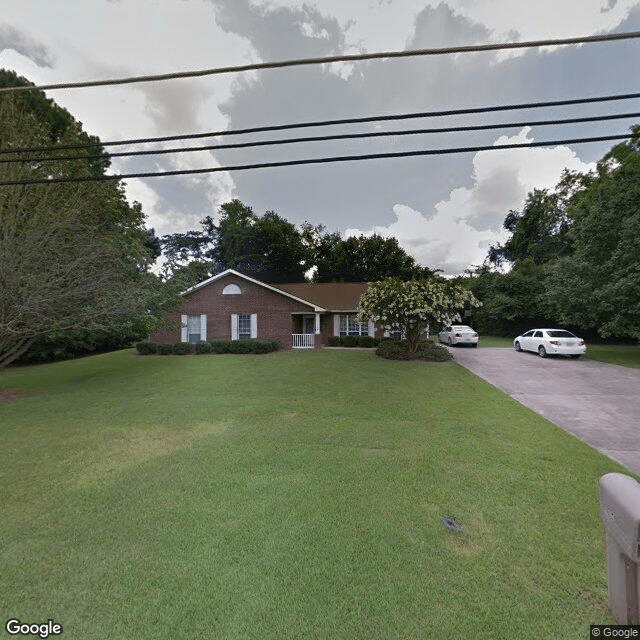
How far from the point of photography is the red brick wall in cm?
2058

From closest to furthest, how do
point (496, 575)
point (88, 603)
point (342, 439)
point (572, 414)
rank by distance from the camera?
point (88, 603) < point (496, 575) < point (342, 439) < point (572, 414)

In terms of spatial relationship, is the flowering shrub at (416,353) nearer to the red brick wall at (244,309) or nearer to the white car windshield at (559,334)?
the white car windshield at (559,334)

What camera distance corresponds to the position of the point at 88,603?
2410 millimetres

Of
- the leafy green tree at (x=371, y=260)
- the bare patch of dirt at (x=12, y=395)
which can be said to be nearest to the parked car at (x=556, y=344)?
the bare patch of dirt at (x=12, y=395)

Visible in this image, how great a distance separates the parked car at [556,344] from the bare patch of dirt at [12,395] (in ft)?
68.7

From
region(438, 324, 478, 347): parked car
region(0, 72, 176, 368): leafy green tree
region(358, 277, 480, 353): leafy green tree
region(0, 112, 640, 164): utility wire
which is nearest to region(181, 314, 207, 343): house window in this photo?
region(0, 72, 176, 368): leafy green tree

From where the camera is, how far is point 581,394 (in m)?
9.09

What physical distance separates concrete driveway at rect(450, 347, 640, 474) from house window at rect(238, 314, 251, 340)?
12.4 m

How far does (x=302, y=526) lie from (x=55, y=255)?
11.7 metres

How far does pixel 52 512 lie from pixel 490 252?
55.6 meters

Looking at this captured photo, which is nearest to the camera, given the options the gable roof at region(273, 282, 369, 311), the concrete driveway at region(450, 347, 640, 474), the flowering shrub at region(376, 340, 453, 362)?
the concrete driveway at region(450, 347, 640, 474)

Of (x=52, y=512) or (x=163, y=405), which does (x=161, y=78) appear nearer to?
(x=52, y=512)

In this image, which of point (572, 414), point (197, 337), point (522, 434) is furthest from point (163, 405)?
point (197, 337)

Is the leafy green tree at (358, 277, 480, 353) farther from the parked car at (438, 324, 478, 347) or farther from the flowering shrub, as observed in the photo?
the parked car at (438, 324, 478, 347)
